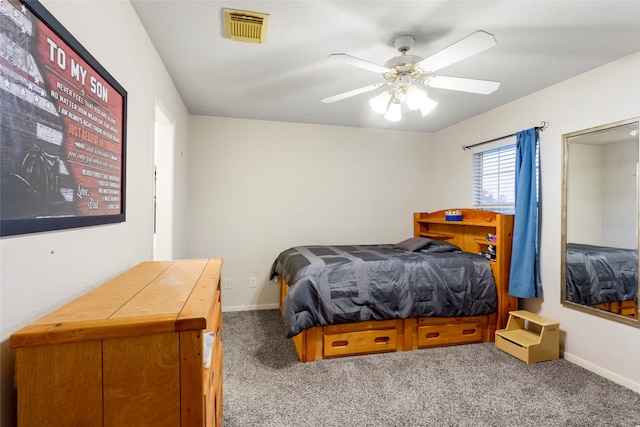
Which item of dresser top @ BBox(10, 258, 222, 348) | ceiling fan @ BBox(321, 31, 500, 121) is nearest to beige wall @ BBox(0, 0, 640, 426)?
dresser top @ BBox(10, 258, 222, 348)

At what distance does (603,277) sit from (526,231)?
612mm

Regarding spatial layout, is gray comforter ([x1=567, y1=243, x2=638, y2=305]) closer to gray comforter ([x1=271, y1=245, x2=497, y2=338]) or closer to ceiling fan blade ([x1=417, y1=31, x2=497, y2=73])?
gray comforter ([x1=271, y1=245, x2=497, y2=338])

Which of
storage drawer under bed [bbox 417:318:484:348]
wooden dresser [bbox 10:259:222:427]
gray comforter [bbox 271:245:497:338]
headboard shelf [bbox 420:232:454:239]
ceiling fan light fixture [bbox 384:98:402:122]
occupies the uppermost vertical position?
ceiling fan light fixture [bbox 384:98:402:122]

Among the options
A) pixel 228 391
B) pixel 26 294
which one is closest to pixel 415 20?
pixel 26 294

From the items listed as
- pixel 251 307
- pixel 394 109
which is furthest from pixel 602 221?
pixel 251 307

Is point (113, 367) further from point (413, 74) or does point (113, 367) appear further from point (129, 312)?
point (413, 74)

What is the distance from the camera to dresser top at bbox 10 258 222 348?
709 millimetres

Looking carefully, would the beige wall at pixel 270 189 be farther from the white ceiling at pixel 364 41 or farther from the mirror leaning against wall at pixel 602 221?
the white ceiling at pixel 364 41

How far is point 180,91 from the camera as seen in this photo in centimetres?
281

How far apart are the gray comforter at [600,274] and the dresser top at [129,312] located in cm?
281

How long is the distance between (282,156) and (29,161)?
3.03 m

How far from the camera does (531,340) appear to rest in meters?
2.51

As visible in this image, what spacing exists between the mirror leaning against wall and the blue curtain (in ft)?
0.68

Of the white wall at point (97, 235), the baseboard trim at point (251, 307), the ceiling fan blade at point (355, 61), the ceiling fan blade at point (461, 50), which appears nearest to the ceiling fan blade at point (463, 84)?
the ceiling fan blade at point (461, 50)
